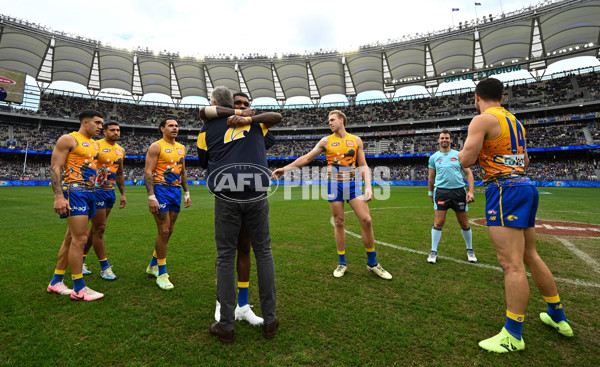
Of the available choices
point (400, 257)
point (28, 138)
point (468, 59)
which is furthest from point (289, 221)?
point (28, 138)

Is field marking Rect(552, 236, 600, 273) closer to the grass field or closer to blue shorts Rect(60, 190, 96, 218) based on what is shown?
the grass field

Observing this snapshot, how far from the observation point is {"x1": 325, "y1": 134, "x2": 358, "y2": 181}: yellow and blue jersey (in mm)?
4426

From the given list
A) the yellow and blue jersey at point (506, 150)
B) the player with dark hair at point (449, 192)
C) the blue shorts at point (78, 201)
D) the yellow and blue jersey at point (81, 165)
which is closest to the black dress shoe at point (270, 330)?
the yellow and blue jersey at point (506, 150)

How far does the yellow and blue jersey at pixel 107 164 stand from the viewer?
420 cm

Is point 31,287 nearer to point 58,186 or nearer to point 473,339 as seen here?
point 58,186

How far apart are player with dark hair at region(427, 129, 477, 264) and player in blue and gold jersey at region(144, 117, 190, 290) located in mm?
4460

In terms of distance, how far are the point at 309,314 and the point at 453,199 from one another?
3640mm

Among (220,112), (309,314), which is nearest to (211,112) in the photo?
(220,112)

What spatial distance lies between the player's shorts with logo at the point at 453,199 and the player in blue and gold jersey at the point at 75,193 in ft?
18.4

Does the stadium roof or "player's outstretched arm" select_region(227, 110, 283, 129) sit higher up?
the stadium roof

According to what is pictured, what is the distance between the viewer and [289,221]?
29.9 feet

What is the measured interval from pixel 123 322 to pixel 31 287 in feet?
6.38

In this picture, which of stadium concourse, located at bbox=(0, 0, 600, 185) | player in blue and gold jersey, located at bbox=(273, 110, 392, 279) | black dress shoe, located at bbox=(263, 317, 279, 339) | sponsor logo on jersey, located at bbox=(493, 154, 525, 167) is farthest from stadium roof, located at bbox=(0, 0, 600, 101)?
black dress shoe, located at bbox=(263, 317, 279, 339)

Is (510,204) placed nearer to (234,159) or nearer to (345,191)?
(345,191)
